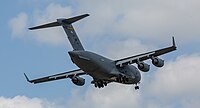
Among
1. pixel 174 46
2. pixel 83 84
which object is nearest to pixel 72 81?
pixel 83 84

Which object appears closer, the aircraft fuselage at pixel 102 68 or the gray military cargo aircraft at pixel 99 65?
the aircraft fuselage at pixel 102 68

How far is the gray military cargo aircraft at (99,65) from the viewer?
84438 mm

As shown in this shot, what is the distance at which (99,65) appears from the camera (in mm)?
86125

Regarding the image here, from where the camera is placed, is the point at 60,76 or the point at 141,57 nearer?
the point at 141,57

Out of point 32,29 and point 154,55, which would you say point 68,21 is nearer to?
point 32,29

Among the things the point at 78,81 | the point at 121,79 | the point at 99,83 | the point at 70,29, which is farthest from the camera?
the point at 78,81

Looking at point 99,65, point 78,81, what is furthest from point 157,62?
point 78,81

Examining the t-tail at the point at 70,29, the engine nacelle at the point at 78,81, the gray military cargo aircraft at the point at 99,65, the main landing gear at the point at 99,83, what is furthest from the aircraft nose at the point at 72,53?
the engine nacelle at the point at 78,81

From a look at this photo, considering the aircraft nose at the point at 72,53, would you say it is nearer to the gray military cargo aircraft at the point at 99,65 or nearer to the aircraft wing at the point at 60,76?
Answer: the gray military cargo aircraft at the point at 99,65

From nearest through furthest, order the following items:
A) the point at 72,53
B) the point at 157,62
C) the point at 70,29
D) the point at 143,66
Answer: the point at 72,53
the point at 70,29
the point at 157,62
the point at 143,66

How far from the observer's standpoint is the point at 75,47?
85000 millimetres

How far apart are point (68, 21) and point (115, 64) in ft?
26.7

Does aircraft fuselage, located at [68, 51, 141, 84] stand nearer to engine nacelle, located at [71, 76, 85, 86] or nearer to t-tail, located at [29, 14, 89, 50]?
t-tail, located at [29, 14, 89, 50]

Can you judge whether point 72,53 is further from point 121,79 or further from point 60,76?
point 60,76
